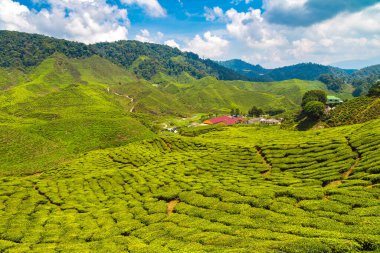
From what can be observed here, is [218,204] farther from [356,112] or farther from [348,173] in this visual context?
[356,112]

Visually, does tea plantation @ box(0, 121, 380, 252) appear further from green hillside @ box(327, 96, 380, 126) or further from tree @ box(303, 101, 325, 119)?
tree @ box(303, 101, 325, 119)

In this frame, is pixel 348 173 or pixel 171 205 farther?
pixel 171 205

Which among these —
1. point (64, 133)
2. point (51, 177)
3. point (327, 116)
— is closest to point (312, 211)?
point (51, 177)

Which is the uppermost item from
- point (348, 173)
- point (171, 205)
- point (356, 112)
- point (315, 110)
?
point (356, 112)

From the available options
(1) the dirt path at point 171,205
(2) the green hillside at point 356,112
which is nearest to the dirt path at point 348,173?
(1) the dirt path at point 171,205

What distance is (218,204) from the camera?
46.1m

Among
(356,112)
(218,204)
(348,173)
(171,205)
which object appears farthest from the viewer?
(356,112)

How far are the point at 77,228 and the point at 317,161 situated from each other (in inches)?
2020

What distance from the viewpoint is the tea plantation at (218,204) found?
3228 cm

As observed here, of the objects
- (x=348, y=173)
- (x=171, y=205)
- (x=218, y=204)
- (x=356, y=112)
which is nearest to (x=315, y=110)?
(x=356, y=112)

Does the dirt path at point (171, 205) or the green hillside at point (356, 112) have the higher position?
the green hillside at point (356, 112)

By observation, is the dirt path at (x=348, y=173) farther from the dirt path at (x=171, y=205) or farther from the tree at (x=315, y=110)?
the tree at (x=315, y=110)

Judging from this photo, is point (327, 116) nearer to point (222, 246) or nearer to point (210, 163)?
point (210, 163)

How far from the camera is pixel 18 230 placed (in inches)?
1780
